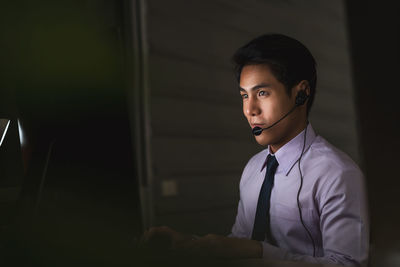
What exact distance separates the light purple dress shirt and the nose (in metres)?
0.10

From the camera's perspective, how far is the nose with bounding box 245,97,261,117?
742 millimetres

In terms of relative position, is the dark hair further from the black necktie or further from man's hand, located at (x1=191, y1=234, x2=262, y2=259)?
man's hand, located at (x1=191, y1=234, x2=262, y2=259)

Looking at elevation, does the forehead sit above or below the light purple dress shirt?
above

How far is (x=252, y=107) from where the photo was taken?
2.46ft

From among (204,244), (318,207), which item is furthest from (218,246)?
(318,207)

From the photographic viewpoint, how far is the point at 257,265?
1.29ft

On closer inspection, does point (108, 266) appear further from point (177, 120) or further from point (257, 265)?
point (177, 120)

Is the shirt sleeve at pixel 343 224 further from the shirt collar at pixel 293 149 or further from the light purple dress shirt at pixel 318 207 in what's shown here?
the shirt collar at pixel 293 149

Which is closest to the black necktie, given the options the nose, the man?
the man

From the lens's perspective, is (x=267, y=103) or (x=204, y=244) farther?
(x=267, y=103)

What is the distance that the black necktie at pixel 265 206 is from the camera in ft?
2.49

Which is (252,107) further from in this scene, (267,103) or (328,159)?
(328,159)

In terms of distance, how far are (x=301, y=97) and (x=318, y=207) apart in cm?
23

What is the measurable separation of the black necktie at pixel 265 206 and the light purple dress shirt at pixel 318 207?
1 cm
